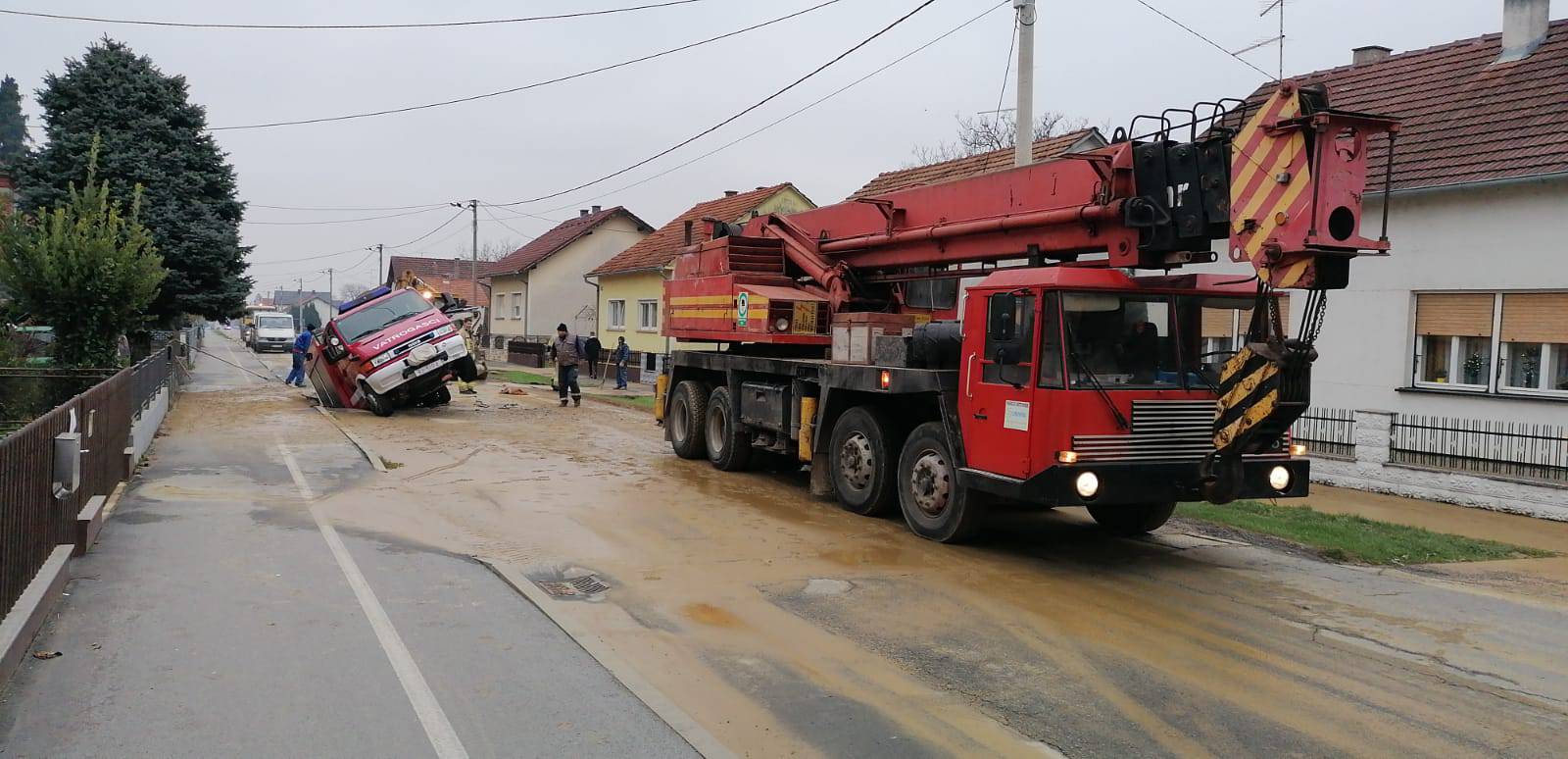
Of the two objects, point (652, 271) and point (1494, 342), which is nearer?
point (1494, 342)

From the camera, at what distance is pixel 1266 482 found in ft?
28.0

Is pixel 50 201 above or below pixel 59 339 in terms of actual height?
above

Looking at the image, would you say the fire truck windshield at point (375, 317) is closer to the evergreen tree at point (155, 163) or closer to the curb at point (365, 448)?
the curb at point (365, 448)

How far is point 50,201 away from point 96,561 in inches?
812

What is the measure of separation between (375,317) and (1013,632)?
654 inches

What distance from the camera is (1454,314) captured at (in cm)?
1291

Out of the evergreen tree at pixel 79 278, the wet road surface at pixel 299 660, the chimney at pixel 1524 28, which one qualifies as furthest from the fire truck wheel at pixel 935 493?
the evergreen tree at pixel 79 278

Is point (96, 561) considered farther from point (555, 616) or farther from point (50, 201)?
point (50, 201)

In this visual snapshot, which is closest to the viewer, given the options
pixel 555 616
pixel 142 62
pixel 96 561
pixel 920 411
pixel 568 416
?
pixel 555 616

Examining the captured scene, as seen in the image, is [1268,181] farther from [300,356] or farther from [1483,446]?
[300,356]

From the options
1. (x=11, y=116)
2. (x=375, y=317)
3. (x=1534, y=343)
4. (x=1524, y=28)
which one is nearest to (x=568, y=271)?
(x=375, y=317)

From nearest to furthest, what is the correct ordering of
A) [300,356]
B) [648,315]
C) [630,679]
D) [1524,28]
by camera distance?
[630,679] < [1524,28] < [300,356] < [648,315]

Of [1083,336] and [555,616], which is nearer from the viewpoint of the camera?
[555,616]

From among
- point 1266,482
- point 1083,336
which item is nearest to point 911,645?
point 1083,336
